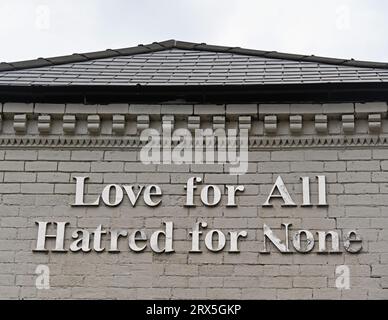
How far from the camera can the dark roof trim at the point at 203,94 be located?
9727mm

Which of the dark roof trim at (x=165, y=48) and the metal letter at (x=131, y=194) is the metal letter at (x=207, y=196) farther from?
the dark roof trim at (x=165, y=48)

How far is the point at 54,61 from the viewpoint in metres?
11.8

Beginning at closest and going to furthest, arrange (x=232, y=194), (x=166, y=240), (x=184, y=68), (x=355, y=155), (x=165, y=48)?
(x=166, y=240) → (x=232, y=194) → (x=355, y=155) → (x=184, y=68) → (x=165, y=48)

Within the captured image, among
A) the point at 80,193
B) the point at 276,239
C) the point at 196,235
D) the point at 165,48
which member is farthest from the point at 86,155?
the point at 165,48

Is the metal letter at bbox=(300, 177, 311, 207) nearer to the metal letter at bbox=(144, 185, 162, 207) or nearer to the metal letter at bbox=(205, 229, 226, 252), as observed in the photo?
the metal letter at bbox=(205, 229, 226, 252)

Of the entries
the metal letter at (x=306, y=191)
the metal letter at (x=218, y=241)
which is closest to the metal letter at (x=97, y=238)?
the metal letter at (x=218, y=241)

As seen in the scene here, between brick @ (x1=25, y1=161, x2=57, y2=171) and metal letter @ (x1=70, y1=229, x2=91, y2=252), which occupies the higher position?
brick @ (x1=25, y1=161, x2=57, y2=171)

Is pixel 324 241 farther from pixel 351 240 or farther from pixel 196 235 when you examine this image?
pixel 196 235

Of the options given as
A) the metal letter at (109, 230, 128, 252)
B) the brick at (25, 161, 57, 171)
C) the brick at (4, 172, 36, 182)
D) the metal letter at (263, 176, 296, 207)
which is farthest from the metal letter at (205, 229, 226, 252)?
the brick at (4, 172, 36, 182)

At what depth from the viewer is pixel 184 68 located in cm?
1127

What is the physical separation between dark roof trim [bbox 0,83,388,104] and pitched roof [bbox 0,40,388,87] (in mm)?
161

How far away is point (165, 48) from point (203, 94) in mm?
2981

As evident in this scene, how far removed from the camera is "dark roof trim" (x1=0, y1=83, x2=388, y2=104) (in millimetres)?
9727
